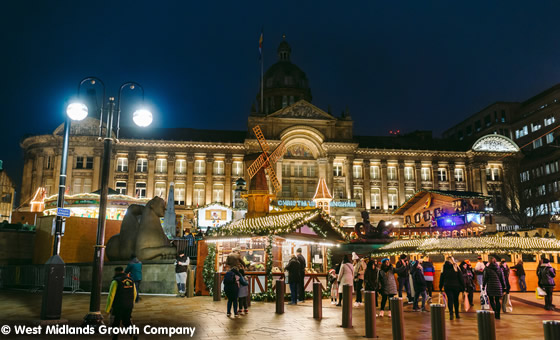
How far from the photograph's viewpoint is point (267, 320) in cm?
1202

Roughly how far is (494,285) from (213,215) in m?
34.0

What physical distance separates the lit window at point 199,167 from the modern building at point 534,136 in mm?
40023

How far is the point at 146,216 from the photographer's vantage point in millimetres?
19250

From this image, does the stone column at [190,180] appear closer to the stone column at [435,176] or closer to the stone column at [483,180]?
the stone column at [435,176]

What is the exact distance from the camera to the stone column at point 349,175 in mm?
60369

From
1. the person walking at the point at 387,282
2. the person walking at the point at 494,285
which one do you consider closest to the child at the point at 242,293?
the person walking at the point at 387,282

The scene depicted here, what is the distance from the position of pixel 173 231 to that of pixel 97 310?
1799 cm

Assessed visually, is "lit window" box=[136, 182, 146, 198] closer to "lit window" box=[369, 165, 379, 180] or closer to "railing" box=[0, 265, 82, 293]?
"lit window" box=[369, 165, 379, 180]

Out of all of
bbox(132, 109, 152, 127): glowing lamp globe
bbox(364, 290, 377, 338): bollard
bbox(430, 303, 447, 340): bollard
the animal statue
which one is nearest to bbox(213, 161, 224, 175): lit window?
the animal statue

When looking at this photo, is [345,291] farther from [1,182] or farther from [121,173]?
[1,182]

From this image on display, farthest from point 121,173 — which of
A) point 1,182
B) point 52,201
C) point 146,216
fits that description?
point 146,216

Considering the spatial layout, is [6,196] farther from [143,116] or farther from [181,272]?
[143,116]

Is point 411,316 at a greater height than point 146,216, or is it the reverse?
point 146,216

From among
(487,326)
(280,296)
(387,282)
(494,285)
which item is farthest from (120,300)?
(494,285)
